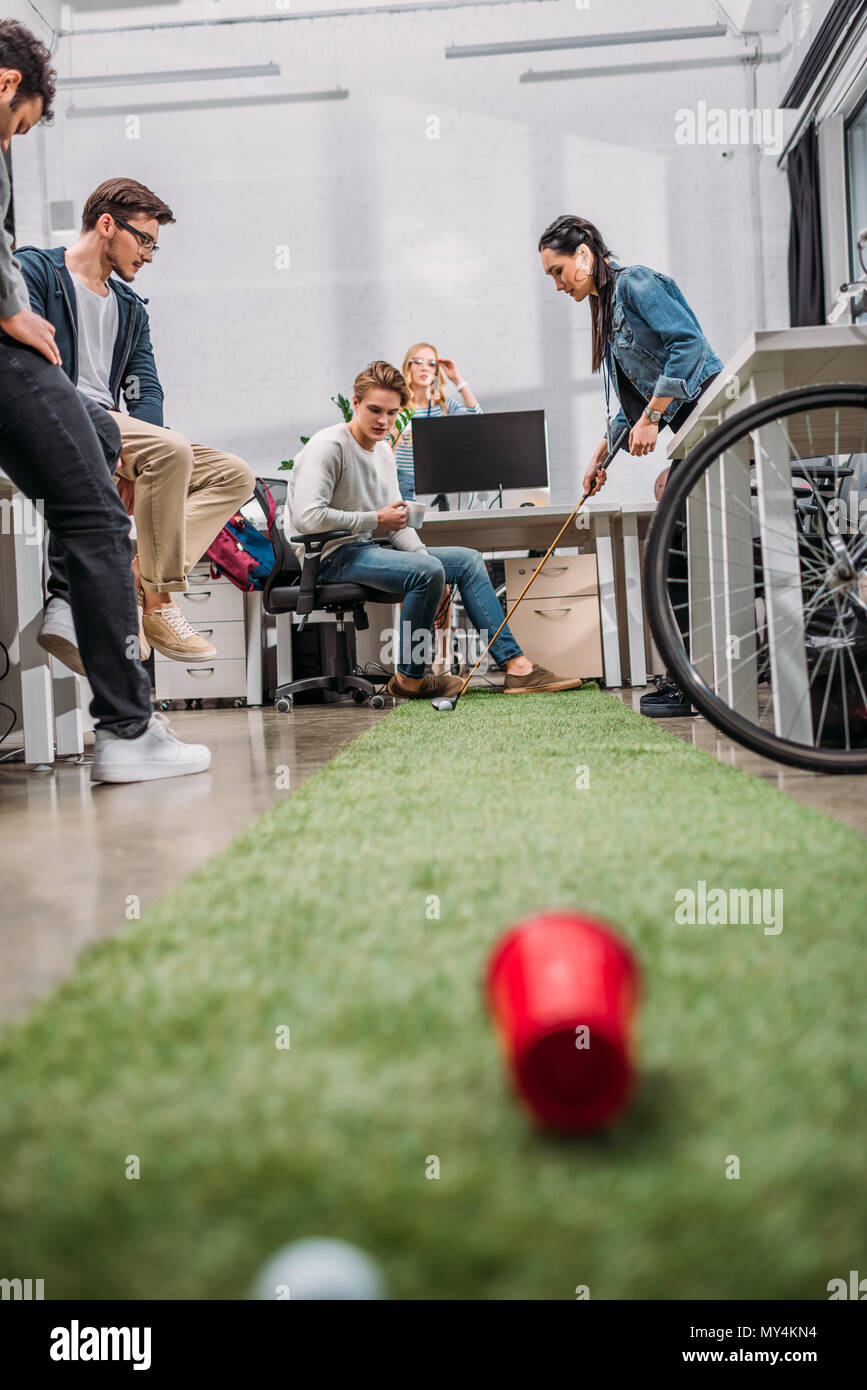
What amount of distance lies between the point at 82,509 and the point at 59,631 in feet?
1.46

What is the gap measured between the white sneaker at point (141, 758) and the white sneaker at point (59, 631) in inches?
12.4

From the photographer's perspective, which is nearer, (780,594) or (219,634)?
(780,594)

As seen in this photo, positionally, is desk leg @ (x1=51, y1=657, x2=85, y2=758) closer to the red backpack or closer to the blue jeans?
the blue jeans

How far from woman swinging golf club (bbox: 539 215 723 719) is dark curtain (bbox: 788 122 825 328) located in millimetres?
3486

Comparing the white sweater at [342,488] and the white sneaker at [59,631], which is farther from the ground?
the white sweater at [342,488]

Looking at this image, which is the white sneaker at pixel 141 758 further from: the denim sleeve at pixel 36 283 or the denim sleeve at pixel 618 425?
the denim sleeve at pixel 618 425

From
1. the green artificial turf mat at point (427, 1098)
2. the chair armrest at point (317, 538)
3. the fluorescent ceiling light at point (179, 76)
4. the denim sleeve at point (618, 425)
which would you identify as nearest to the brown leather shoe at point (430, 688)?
the chair armrest at point (317, 538)

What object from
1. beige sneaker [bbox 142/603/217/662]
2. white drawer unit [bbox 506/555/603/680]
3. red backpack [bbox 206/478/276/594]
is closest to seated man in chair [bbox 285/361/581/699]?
white drawer unit [bbox 506/555/603/680]

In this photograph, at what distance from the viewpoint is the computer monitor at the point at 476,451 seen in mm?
4543

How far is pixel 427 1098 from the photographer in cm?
54

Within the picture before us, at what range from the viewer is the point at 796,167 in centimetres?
632

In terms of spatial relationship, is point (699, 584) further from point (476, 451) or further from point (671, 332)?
point (476, 451)

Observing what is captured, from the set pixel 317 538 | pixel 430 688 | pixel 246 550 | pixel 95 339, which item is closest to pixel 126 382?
pixel 95 339
